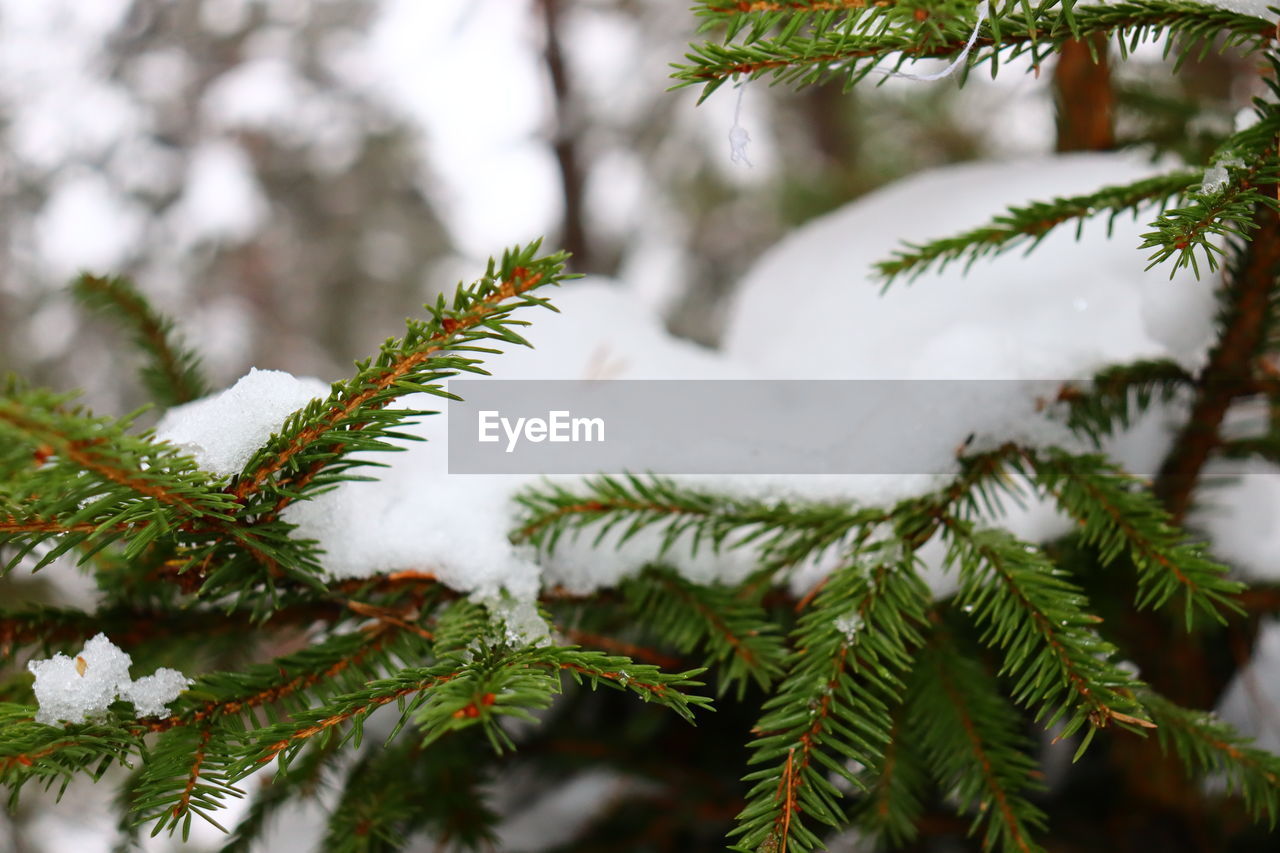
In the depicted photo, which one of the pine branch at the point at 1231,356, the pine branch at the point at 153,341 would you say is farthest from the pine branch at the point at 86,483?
the pine branch at the point at 1231,356

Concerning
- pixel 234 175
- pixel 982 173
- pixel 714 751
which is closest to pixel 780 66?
pixel 982 173

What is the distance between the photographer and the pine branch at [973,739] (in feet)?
2.08

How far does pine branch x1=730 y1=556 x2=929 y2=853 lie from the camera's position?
53 centimetres

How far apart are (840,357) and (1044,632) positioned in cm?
46

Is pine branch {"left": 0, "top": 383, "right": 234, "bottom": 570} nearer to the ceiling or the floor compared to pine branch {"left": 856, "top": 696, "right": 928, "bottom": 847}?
nearer to the ceiling

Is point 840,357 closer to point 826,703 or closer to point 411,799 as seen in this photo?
point 826,703

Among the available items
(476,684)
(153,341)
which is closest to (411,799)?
(476,684)

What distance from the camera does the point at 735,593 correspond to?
2.47ft

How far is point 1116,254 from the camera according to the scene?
940 mm

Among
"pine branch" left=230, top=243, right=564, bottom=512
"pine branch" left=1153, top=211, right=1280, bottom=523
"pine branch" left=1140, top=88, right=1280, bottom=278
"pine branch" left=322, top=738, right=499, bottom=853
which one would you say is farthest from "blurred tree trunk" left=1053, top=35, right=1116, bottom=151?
"pine branch" left=322, top=738, right=499, bottom=853

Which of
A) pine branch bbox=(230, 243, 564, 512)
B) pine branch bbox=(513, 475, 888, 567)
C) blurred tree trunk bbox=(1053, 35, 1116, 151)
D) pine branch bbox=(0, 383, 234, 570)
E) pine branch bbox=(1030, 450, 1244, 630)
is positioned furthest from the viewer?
blurred tree trunk bbox=(1053, 35, 1116, 151)

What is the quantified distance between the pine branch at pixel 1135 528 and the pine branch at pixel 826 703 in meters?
0.18

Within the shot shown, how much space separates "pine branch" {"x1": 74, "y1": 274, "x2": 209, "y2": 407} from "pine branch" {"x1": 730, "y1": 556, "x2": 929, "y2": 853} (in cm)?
87

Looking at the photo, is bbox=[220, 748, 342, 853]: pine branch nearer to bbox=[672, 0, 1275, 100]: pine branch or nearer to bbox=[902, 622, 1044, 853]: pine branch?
bbox=[902, 622, 1044, 853]: pine branch
